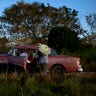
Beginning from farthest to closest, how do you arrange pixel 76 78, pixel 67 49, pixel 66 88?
pixel 67 49
pixel 76 78
pixel 66 88

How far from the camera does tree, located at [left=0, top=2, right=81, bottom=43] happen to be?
42625 mm

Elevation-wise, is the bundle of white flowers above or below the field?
above

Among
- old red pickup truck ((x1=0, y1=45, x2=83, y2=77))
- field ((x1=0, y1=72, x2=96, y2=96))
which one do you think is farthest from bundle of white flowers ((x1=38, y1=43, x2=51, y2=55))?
field ((x1=0, y1=72, x2=96, y2=96))

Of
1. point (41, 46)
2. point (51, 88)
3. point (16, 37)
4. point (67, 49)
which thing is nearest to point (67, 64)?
point (41, 46)

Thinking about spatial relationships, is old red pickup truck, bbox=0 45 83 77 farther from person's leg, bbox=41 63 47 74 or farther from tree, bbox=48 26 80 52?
tree, bbox=48 26 80 52

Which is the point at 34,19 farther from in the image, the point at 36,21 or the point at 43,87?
the point at 43,87

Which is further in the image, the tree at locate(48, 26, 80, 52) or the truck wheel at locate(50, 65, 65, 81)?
the tree at locate(48, 26, 80, 52)

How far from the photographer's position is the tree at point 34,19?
42625 mm

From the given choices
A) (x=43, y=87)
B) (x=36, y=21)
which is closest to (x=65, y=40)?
(x=36, y=21)

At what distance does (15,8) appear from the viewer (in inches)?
1711

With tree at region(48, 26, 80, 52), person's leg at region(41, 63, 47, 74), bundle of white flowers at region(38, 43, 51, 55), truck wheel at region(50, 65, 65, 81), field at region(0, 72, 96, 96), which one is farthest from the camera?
tree at region(48, 26, 80, 52)

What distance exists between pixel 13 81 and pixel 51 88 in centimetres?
202

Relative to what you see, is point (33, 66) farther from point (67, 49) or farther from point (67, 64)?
point (67, 49)

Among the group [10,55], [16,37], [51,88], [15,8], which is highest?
[15,8]
